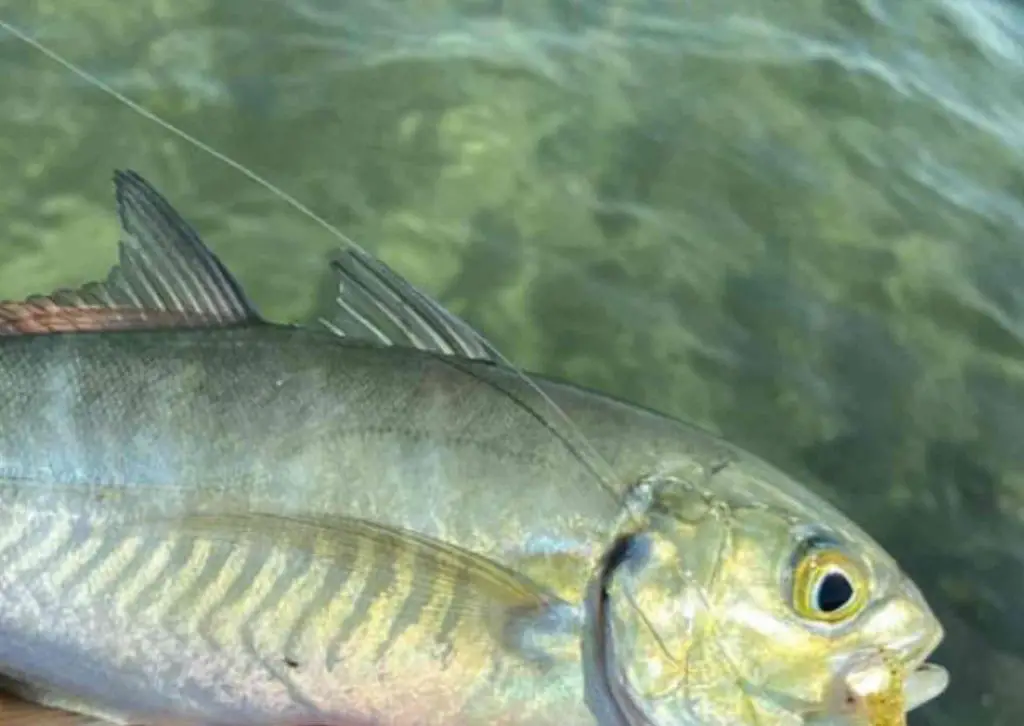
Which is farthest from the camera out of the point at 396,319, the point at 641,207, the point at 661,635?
the point at 641,207

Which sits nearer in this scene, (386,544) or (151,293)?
(386,544)

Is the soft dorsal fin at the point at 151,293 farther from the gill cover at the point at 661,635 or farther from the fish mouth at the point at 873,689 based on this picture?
the fish mouth at the point at 873,689

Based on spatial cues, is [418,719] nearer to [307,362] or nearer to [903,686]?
[307,362]

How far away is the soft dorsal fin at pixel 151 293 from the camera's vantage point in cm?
176

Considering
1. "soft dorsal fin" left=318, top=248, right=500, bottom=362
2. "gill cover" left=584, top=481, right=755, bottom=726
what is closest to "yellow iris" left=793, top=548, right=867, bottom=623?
"gill cover" left=584, top=481, right=755, bottom=726

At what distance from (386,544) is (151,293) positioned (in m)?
0.49

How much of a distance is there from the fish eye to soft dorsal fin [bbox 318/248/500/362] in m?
0.49

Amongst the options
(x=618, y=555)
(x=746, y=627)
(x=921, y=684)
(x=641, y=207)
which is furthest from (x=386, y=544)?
(x=641, y=207)

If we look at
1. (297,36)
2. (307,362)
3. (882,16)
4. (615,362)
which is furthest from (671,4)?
(307,362)

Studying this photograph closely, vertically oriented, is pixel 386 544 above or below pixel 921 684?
below

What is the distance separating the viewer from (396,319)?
69.0 inches

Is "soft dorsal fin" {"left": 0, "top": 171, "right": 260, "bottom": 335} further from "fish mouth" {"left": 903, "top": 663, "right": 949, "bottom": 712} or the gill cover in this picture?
"fish mouth" {"left": 903, "top": 663, "right": 949, "bottom": 712}

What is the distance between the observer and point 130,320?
1.77 meters

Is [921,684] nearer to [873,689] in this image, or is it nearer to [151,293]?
[873,689]
